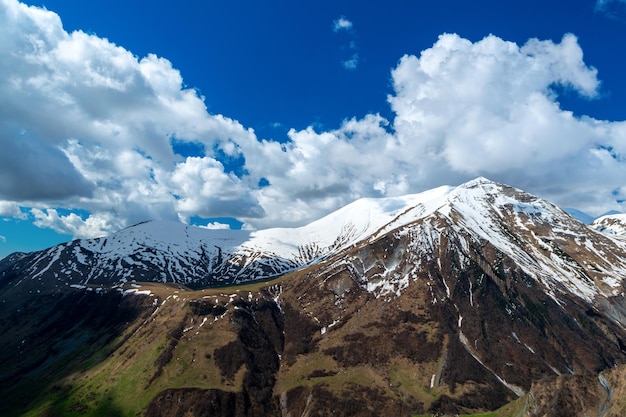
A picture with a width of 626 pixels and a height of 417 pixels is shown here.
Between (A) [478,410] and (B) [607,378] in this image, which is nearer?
(B) [607,378]

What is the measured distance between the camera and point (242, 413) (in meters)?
188

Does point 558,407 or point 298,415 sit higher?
point 558,407

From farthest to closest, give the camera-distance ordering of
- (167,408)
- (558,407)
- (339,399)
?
1. (339,399)
2. (167,408)
3. (558,407)

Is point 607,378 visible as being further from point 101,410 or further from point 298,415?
point 101,410

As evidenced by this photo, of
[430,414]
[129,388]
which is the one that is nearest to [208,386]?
[129,388]

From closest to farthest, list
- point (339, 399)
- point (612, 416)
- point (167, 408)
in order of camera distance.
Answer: point (612, 416) → point (167, 408) → point (339, 399)

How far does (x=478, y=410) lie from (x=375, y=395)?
47.8 m

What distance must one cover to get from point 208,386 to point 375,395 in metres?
79.9

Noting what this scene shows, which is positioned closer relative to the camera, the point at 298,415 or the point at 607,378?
the point at 607,378

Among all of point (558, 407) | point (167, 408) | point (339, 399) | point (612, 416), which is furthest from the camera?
point (339, 399)

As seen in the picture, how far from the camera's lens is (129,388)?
197375 mm

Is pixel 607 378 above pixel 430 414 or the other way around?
above

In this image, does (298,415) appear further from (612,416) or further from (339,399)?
(612,416)

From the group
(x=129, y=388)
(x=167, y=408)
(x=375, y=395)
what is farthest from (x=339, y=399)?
(x=129, y=388)
